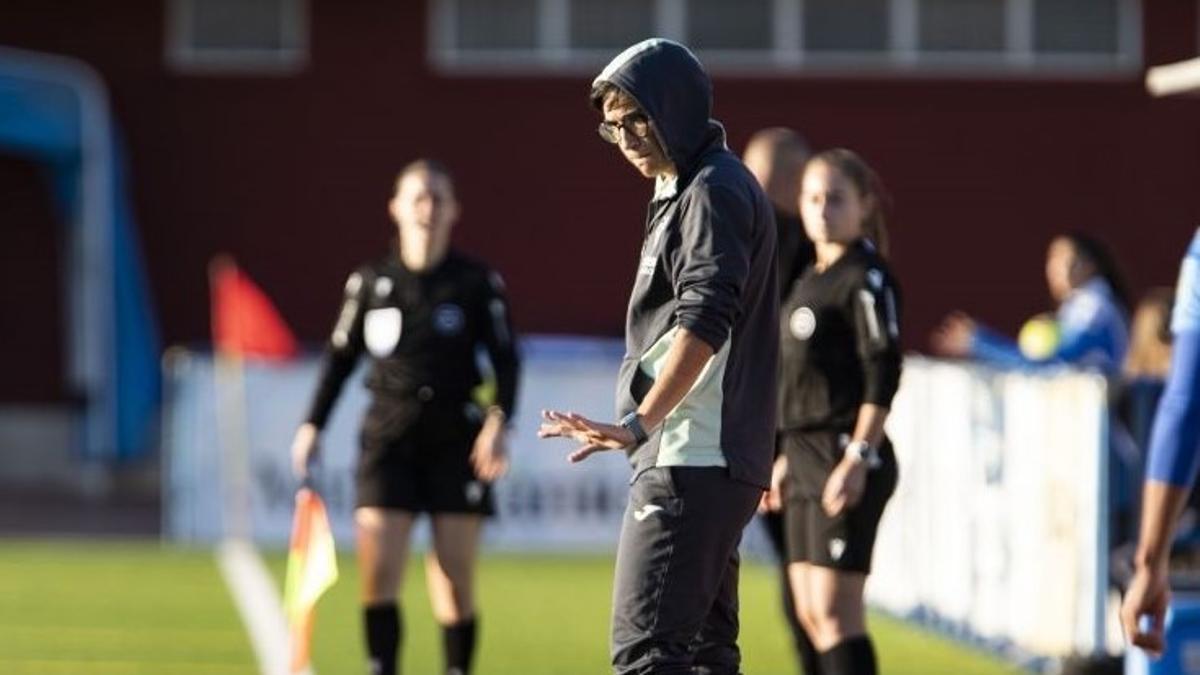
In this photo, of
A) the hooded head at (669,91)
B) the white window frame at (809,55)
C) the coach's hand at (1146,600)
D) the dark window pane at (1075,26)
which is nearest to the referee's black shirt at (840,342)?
the hooded head at (669,91)

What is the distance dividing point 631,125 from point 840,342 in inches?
98.6

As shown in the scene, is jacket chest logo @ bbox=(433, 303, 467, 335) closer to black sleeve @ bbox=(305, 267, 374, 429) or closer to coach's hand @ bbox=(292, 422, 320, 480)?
black sleeve @ bbox=(305, 267, 374, 429)

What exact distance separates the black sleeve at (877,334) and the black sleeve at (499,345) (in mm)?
2031

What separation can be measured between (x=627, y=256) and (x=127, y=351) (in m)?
4.94

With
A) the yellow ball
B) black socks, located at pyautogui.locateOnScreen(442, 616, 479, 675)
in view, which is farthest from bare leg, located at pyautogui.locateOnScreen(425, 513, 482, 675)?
the yellow ball

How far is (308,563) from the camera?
11.6m

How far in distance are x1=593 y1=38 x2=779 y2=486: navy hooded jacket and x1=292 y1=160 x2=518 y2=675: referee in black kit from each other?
3.61 metres

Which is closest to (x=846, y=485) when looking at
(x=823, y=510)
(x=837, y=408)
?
(x=823, y=510)

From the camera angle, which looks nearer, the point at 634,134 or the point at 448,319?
the point at 634,134

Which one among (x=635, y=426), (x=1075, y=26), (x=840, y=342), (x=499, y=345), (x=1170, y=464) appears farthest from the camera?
(x=1075, y=26)

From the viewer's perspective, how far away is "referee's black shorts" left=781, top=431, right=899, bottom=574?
973cm

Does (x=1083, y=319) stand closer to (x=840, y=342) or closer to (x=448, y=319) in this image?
(x=448, y=319)

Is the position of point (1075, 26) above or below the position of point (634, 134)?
below

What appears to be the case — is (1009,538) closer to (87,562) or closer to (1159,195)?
(87,562)
